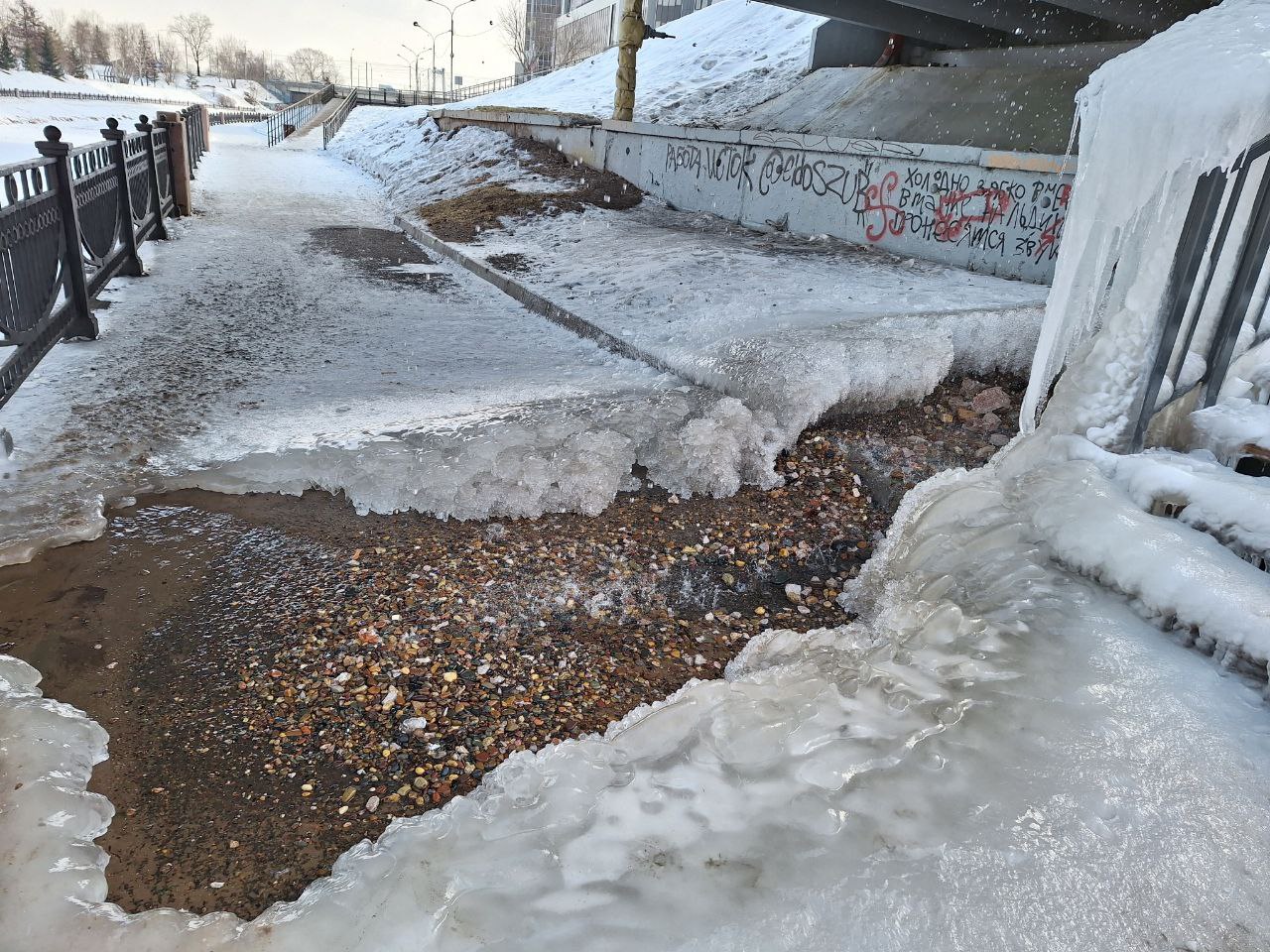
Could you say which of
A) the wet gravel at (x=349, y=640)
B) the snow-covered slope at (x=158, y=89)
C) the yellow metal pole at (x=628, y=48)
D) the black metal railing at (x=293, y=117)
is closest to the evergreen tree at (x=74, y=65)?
the snow-covered slope at (x=158, y=89)

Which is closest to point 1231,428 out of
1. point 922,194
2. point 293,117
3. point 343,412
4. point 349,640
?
point 349,640

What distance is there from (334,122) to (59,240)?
1260 inches

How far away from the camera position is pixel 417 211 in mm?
14031

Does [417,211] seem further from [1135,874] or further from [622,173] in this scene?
[1135,874]

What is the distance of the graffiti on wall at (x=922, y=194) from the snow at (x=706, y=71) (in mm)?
→ 6072

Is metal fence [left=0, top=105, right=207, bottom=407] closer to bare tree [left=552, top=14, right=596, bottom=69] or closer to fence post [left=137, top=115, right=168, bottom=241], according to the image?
fence post [left=137, top=115, right=168, bottom=241]

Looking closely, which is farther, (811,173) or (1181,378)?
(811,173)

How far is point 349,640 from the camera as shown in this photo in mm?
3168

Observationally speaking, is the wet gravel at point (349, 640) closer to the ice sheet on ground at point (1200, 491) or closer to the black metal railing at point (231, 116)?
the ice sheet on ground at point (1200, 491)

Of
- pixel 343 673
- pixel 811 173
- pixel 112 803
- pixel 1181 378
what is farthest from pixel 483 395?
pixel 811 173

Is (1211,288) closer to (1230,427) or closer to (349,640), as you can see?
(1230,427)

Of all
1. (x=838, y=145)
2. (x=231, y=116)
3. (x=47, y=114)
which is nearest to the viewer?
(x=838, y=145)

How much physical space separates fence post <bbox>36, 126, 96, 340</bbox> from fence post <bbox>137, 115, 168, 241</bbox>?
4.04 metres

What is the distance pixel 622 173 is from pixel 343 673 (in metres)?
13.1
